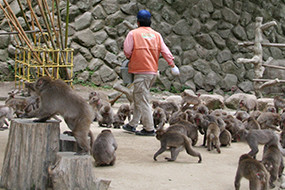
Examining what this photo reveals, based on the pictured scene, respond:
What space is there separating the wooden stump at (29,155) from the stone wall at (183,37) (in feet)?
32.2

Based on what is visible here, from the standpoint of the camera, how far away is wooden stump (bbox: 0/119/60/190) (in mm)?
4551

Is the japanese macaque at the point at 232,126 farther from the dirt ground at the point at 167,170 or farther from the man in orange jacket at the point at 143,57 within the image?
the man in orange jacket at the point at 143,57

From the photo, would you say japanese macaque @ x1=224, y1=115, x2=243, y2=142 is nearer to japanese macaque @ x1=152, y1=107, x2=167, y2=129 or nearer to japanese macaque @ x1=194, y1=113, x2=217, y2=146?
japanese macaque @ x1=194, y1=113, x2=217, y2=146

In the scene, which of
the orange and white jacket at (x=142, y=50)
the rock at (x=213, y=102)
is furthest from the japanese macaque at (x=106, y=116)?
the rock at (x=213, y=102)

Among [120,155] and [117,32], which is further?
[117,32]

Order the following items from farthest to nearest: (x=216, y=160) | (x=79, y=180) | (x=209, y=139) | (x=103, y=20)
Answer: (x=103, y=20) → (x=209, y=139) → (x=216, y=160) → (x=79, y=180)

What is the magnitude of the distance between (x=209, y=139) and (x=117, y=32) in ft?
28.1

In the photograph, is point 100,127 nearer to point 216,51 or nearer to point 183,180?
point 183,180

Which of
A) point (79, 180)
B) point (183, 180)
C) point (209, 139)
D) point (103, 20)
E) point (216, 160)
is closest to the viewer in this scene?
point (79, 180)

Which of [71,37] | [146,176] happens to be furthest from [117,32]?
[146,176]

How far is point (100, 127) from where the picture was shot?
926 centimetres

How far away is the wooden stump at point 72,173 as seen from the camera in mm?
4402

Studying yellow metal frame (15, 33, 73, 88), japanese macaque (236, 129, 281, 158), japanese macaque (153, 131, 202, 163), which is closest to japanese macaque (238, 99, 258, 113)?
yellow metal frame (15, 33, 73, 88)

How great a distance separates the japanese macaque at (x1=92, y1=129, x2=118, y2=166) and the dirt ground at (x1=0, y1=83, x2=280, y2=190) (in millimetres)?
100
